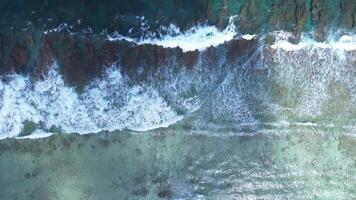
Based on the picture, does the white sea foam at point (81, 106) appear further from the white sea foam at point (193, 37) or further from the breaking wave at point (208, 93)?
the white sea foam at point (193, 37)

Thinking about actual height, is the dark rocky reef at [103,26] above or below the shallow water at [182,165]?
above

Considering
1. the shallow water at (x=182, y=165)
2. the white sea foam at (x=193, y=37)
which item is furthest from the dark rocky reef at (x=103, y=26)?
the shallow water at (x=182, y=165)

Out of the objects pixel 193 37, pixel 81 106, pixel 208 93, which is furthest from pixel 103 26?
pixel 208 93

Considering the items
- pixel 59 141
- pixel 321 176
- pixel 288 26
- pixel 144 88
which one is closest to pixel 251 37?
pixel 288 26

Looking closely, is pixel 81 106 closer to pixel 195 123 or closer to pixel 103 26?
pixel 103 26

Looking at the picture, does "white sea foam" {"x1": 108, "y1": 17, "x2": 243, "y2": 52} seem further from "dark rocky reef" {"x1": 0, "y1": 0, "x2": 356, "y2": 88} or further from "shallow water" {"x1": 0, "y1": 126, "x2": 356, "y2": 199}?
"shallow water" {"x1": 0, "y1": 126, "x2": 356, "y2": 199}

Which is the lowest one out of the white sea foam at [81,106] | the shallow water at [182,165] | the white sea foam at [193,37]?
the shallow water at [182,165]
